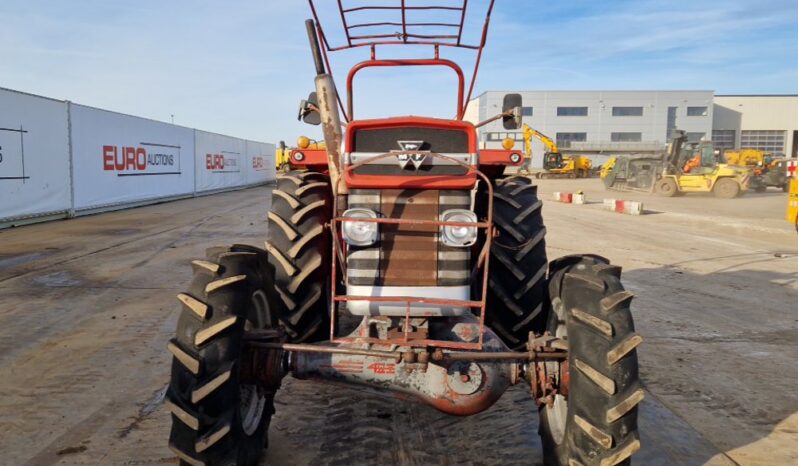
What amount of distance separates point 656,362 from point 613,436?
282 cm

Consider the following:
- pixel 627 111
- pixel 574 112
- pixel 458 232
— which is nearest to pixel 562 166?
pixel 574 112

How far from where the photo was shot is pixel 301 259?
12.2ft

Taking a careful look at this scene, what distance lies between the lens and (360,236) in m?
3.33

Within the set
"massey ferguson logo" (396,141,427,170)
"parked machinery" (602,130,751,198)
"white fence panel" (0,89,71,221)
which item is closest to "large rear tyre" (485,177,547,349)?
"massey ferguson logo" (396,141,427,170)

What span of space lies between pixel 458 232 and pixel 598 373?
105 centimetres

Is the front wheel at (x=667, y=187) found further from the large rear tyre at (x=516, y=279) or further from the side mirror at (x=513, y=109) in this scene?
the large rear tyre at (x=516, y=279)

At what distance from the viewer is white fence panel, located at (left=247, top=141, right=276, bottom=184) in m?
37.3

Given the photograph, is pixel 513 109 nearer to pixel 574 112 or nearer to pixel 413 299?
pixel 413 299

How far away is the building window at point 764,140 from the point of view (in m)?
67.6

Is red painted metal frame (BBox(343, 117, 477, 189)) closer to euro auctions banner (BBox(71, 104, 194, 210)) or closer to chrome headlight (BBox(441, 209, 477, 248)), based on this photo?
chrome headlight (BBox(441, 209, 477, 248))

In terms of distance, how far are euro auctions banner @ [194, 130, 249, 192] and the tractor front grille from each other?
24.7 meters

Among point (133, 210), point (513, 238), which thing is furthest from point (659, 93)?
point (513, 238)

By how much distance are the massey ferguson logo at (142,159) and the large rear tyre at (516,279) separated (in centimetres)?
1702

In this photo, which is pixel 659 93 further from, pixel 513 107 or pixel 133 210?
pixel 513 107
